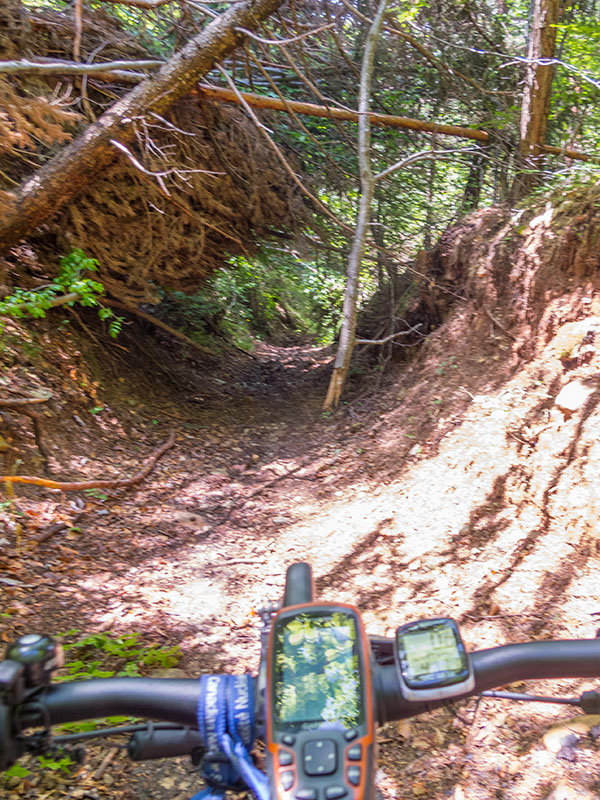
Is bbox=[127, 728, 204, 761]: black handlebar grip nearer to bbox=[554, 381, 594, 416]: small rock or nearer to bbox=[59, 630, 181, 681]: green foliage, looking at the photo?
bbox=[59, 630, 181, 681]: green foliage

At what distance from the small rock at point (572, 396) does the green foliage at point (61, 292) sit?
4.92 m

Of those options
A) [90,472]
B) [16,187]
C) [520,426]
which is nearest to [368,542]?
[520,426]

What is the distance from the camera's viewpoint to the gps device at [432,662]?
120cm

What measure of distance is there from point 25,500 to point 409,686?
176 inches

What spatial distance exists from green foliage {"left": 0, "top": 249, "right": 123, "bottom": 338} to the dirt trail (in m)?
0.62

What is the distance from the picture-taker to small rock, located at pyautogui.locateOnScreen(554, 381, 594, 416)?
4.40m

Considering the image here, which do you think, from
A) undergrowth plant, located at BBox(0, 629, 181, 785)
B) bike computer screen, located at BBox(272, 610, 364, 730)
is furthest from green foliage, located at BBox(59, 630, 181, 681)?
bike computer screen, located at BBox(272, 610, 364, 730)

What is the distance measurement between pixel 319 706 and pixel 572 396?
4.09m

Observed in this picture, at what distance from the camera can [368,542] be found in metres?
4.80

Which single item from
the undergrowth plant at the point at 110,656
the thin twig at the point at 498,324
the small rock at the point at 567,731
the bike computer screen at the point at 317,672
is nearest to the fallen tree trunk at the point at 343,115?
the thin twig at the point at 498,324

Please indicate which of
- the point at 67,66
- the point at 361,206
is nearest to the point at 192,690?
the point at 67,66

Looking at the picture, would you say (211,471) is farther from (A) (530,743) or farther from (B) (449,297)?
(A) (530,743)

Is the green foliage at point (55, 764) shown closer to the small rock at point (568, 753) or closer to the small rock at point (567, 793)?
the small rock at point (567, 793)

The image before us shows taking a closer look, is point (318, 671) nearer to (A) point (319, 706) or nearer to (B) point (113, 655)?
(A) point (319, 706)
